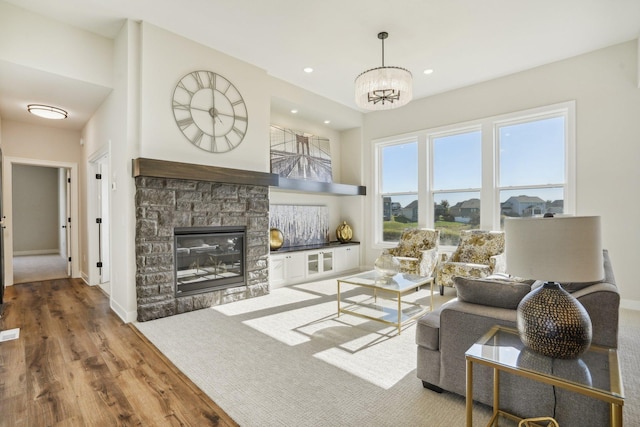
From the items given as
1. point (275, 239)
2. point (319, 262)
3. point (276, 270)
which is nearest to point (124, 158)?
point (275, 239)

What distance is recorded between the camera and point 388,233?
646 centimetres

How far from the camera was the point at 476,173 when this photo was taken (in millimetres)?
5320

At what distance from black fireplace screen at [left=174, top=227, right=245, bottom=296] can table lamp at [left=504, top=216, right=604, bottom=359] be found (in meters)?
3.51

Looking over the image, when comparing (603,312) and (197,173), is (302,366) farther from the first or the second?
(197,173)

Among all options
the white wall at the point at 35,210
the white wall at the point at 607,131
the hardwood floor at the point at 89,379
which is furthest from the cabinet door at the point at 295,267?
the white wall at the point at 35,210

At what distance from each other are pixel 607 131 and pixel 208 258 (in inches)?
213

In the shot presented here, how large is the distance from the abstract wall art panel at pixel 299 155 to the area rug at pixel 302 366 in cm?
262

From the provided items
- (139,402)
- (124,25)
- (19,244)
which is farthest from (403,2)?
(19,244)

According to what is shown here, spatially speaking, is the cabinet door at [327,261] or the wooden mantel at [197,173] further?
the cabinet door at [327,261]

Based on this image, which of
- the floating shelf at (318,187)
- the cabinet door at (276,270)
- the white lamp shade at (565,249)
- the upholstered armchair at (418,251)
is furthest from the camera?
the floating shelf at (318,187)

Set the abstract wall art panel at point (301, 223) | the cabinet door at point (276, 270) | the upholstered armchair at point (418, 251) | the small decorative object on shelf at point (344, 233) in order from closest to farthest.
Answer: the upholstered armchair at point (418, 251), the cabinet door at point (276, 270), the abstract wall art panel at point (301, 223), the small decorative object on shelf at point (344, 233)

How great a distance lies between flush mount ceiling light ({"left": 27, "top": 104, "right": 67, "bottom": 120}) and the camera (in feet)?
14.4

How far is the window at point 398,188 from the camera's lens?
6.06m

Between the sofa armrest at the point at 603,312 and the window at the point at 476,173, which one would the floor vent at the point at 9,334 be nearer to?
the sofa armrest at the point at 603,312
